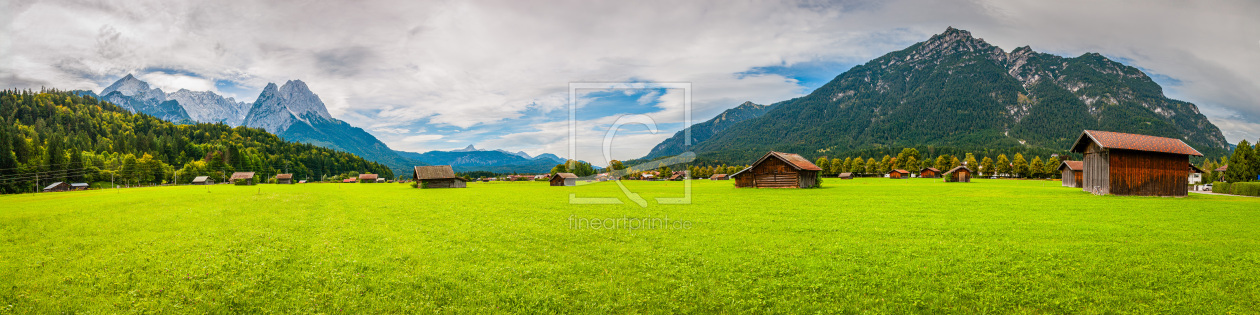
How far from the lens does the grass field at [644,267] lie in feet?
23.1

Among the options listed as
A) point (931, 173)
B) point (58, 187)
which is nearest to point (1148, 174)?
point (931, 173)

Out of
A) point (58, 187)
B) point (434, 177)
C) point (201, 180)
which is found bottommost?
point (58, 187)

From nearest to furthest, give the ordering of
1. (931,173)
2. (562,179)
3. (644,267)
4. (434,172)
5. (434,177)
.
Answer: (644,267) → (434,177) → (434,172) → (562,179) → (931,173)

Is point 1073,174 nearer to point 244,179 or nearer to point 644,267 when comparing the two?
point 644,267

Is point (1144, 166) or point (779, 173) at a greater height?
point (1144, 166)

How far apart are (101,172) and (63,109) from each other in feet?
264

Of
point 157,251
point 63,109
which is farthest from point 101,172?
point 157,251

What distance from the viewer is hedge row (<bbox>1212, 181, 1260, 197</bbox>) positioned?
3297 centimetres

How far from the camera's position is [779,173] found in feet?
158

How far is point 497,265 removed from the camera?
9562mm

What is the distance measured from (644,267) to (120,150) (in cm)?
15695

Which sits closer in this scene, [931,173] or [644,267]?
[644,267]

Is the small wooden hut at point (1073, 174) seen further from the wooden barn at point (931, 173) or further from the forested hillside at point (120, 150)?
the forested hillside at point (120, 150)

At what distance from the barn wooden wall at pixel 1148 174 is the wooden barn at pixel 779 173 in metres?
22.1
